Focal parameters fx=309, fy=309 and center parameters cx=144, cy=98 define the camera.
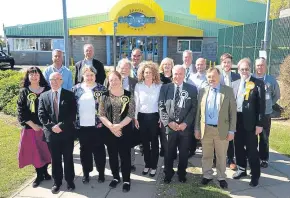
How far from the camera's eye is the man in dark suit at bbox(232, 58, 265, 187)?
485 centimetres

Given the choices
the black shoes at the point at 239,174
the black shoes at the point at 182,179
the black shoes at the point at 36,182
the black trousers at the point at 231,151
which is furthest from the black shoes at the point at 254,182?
the black shoes at the point at 36,182

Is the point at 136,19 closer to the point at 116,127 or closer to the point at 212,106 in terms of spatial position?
the point at 212,106

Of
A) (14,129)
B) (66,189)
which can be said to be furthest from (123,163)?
(14,129)

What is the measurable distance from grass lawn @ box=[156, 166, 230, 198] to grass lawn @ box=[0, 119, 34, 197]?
2.41m

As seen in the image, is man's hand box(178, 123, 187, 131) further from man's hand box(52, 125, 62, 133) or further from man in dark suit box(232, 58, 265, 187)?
man's hand box(52, 125, 62, 133)

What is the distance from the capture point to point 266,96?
560 cm

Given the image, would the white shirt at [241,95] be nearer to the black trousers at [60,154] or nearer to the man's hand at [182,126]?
the man's hand at [182,126]

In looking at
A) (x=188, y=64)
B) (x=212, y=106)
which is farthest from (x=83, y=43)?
(x=212, y=106)

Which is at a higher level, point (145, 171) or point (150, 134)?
point (150, 134)

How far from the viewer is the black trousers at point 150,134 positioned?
5145mm

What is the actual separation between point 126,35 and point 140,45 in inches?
71.2

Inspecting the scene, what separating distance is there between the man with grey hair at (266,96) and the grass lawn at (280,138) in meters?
1.02

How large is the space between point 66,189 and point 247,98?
3234mm

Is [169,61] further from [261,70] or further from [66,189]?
[66,189]
